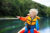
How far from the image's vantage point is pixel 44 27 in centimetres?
219

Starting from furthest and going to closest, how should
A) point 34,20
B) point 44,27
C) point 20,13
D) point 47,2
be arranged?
point 44,27
point 47,2
point 20,13
point 34,20

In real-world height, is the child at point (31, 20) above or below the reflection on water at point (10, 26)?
above

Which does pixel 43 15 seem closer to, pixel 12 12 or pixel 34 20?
pixel 12 12

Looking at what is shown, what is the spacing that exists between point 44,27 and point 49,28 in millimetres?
90

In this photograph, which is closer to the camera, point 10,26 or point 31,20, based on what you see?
point 31,20

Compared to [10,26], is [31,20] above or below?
above

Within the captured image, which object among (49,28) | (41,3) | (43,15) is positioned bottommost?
(49,28)

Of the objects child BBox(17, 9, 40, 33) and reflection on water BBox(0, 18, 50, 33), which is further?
reflection on water BBox(0, 18, 50, 33)

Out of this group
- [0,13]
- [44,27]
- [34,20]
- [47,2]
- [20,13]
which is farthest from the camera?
[44,27]

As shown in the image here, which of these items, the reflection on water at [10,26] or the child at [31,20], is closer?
the child at [31,20]

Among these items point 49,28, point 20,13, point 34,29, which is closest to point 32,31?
point 34,29

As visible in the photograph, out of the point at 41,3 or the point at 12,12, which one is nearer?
the point at 12,12

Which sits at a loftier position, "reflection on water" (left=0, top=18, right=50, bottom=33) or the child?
the child

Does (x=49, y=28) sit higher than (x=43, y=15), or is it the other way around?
(x=43, y=15)
